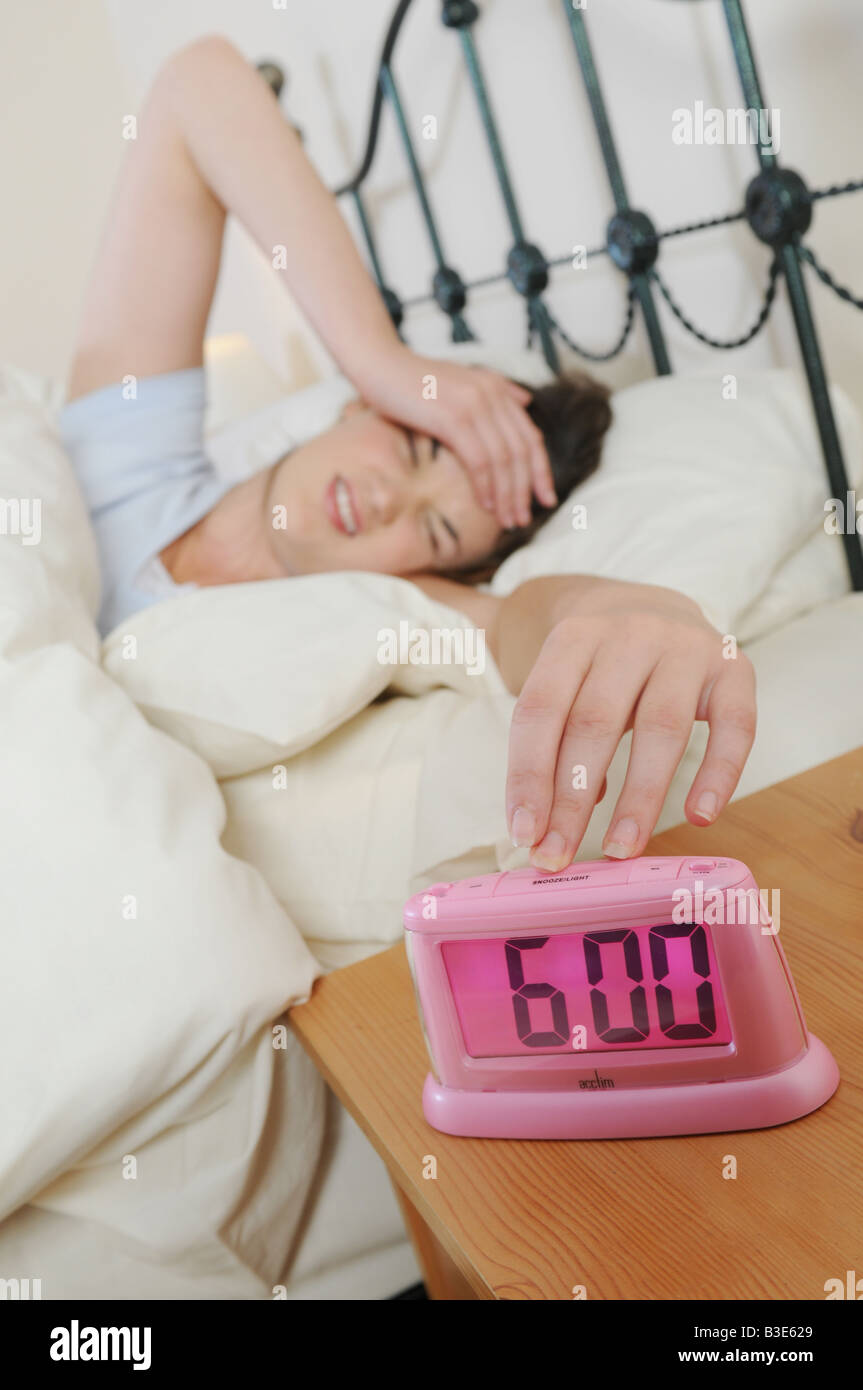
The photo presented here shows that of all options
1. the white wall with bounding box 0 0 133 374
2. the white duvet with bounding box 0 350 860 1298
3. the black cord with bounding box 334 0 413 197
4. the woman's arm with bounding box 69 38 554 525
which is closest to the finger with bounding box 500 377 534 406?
the woman's arm with bounding box 69 38 554 525

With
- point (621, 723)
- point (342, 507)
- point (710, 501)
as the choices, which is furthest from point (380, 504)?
point (621, 723)

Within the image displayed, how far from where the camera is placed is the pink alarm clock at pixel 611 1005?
446 mm

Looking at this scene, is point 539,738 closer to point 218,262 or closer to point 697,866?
point 697,866

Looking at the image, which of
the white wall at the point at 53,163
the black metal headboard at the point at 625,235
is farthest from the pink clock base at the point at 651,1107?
the white wall at the point at 53,163

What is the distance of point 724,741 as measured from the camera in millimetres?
527

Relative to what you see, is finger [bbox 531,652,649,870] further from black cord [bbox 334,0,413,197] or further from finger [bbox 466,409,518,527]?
black cord [bbox 334,0,413,197]

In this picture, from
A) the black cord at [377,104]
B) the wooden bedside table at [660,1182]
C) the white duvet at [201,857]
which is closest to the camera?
the wooden bedside table at [660,1182]

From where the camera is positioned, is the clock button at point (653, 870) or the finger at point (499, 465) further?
the finger at point (499, 465)

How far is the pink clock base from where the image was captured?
0.45m

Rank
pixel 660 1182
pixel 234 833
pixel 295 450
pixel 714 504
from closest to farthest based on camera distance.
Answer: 1. pixel 660 1182
2. pixel 234 833
3. pixel 714 504
4. pixel 295 450

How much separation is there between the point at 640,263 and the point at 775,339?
194 mm

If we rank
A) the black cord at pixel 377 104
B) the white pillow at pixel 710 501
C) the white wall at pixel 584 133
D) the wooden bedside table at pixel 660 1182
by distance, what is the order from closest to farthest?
the wooden bedside table at pixel 660 1182
the white pillow at pixel 710 501
the white wall at pixel 584 133
the black cord at pixel 377 104

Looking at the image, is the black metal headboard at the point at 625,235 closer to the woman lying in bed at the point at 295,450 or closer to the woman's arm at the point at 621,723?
the woman lying in bed at the point at 295,450

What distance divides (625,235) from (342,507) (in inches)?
19.1
